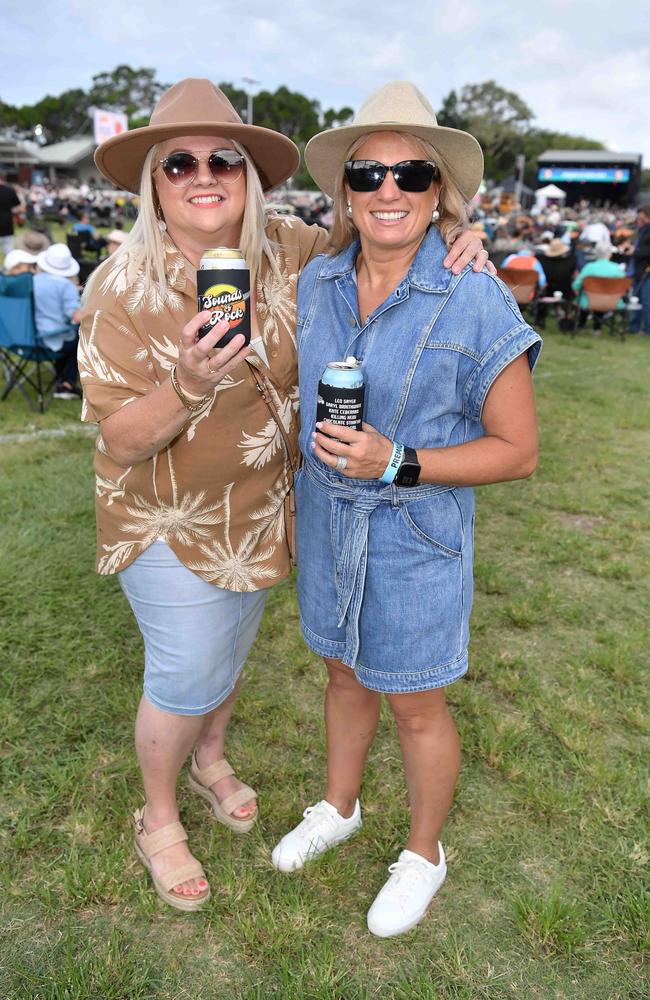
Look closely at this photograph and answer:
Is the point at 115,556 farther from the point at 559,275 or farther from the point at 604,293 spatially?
the point at 559,275

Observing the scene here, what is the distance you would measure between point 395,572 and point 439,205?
91 centimetres

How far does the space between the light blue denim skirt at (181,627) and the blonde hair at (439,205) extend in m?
0.93

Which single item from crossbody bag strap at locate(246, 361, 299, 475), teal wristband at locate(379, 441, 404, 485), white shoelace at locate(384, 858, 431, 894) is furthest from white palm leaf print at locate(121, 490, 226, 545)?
white shoelace at locate(384, 858, 431, 894)

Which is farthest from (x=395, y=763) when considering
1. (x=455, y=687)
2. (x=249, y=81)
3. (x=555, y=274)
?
(x=249, y=81)

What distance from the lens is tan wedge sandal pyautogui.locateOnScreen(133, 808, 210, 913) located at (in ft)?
6.89

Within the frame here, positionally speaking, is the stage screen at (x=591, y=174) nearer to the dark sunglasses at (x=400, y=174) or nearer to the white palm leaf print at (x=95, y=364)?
the dark sunglasses at (x=400, y=174)

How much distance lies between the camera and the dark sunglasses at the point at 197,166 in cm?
175

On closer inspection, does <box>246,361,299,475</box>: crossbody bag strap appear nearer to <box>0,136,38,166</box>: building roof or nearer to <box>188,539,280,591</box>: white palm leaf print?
<box>188,539,280,591</box>: white palm leaf print

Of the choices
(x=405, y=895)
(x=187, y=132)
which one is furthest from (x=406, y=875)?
(x=187, y=132)

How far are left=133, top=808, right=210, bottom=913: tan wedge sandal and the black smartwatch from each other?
1334 mm

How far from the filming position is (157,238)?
1752 millimetres

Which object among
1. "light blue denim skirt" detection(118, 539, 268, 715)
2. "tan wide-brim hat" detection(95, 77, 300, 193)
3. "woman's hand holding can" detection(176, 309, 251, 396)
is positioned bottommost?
"light blue denim skirt" detection(118, 539, 268, 715)

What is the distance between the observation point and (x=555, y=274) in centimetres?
1149

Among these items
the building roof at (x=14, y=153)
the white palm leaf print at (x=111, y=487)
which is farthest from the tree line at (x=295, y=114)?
the white palm leaf print at (x=111, y=487)
